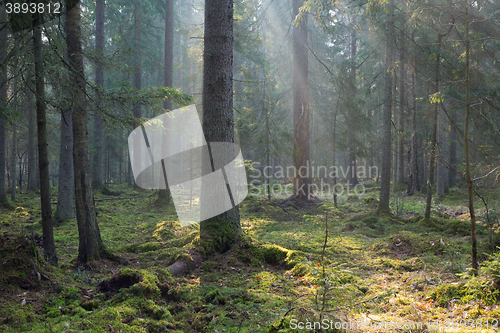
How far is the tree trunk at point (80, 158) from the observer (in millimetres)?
5102

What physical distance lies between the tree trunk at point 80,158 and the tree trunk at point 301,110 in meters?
9.31

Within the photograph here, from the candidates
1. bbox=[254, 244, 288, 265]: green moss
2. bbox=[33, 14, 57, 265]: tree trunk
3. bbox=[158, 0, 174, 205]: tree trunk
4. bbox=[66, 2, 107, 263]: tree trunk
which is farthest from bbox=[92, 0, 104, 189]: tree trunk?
bbox=[254, 244, 288, 265]: green moss

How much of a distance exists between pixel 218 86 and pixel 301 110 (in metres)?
8.29

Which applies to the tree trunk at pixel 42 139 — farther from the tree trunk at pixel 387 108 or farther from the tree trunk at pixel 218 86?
the tree trunk at pixel 387 108

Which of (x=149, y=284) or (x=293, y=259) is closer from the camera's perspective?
(x=149, y=284)

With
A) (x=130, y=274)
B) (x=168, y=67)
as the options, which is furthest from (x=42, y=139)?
(x=168, y=67)

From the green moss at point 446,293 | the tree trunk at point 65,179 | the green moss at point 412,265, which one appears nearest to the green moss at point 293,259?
the green moss at point 412,265

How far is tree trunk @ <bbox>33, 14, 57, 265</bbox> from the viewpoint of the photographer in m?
4.53

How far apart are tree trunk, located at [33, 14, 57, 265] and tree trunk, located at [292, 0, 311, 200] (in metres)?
9.91

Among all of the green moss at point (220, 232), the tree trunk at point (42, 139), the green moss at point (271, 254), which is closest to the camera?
the tree trunk at point (42, 139)

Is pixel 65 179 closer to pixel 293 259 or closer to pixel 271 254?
pixel 271 254

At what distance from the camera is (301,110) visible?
522 inches

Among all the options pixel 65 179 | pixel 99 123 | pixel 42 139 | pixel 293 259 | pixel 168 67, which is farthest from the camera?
pixel 99 123

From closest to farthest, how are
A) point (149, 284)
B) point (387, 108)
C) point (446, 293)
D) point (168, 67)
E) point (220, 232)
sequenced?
point (446, 293) → point (149, 284) → point (220, 232) → point (387, 108) → point (168, 67)
